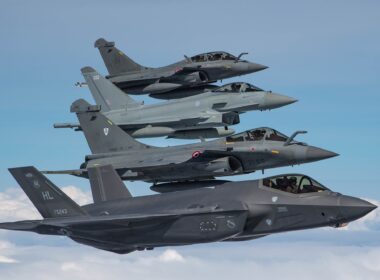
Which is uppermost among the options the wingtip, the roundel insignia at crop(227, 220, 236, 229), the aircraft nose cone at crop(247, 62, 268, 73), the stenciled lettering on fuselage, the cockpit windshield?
the cockpit windshield

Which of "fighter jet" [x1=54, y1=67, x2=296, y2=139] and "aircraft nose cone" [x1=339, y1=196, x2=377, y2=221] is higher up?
"fighter jet" [x1=54, y1=67, x2=296, y2=139]

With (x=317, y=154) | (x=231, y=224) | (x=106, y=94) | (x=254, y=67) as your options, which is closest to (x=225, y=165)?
(x=317, y=154)

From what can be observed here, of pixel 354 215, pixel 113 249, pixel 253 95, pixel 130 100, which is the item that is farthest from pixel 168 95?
pixel 354 215

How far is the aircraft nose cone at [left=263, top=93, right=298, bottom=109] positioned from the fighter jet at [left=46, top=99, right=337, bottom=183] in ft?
19.7


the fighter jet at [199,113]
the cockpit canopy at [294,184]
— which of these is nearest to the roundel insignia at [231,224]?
the cockpit canopy at [294,184]

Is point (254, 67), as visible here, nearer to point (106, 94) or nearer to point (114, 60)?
point (106, 94)

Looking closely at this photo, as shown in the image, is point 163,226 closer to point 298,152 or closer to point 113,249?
point 113,249

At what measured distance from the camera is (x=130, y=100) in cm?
5322

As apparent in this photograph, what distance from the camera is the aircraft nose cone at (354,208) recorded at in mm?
28516

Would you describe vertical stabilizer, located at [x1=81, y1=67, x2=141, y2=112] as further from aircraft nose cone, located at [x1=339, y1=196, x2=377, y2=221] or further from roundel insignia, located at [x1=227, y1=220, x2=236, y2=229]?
aircraft nose cone, located at [x1=339, y1=196, x2=377, y2=221]

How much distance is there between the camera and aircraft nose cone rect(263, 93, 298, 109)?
48.3 meters

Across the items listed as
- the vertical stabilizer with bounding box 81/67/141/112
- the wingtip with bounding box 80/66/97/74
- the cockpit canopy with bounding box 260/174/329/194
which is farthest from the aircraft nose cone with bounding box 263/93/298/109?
the cockpit canopy with bounding box 260/174/329/194

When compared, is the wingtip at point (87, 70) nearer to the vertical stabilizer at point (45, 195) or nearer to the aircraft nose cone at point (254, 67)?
the aircraft nose cone at point (254, 67)

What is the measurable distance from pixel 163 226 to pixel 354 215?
7.37 metres
